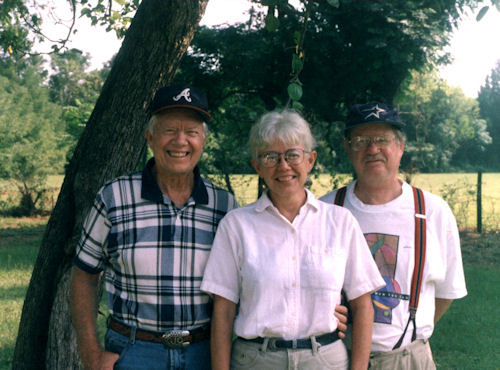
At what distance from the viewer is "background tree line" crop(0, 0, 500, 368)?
353 centimetres

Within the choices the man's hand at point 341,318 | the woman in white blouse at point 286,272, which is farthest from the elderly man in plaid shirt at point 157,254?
the man's hand at point 341,318

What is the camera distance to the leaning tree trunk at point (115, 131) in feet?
11.5

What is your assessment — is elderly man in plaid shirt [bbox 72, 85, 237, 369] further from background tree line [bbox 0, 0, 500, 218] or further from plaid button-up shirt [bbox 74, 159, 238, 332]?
background tree line [bbox 0, 0, 500, 218]

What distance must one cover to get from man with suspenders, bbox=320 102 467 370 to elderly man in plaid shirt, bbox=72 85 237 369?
31.1 inches

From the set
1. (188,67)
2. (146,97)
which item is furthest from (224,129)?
(146,97)

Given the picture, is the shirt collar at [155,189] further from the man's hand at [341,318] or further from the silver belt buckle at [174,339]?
the man's hand at [341,318]

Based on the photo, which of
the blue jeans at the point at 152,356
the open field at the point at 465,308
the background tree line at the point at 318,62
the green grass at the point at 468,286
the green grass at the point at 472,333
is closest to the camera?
the blue jeans at the point at 152,356

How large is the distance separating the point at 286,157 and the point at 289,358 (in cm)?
91

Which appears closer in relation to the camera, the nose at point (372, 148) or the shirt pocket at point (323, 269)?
the shirt pocket at point (323, 269)

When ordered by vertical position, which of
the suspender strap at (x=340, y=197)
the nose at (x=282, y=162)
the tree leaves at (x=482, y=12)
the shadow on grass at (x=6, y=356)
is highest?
the tree leaves at (x=482, y=12)

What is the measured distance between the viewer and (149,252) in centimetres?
235

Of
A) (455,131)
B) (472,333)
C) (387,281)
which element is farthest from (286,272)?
(455,131)

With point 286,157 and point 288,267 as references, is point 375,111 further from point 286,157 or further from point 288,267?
point 288,267

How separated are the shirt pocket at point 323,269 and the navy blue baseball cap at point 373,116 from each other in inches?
28.2
